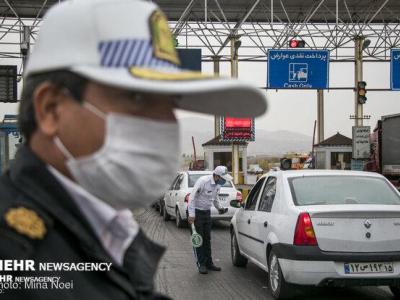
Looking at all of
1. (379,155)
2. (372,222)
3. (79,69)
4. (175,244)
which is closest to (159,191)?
(79,69)

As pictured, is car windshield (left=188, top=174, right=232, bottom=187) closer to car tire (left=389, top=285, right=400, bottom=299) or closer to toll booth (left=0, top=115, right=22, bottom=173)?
toll booth (left=0, top=115, right=22, bottom=173)

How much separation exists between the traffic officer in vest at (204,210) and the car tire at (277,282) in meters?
1.95

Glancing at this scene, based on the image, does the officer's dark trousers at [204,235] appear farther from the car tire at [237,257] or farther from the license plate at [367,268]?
the license plate at [367,268]

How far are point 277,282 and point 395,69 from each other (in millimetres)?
19146

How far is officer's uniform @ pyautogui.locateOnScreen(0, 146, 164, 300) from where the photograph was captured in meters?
1.25

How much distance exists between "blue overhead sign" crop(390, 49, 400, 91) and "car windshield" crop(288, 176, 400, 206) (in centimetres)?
1780

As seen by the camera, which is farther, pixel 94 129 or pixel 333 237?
pixel 333 237

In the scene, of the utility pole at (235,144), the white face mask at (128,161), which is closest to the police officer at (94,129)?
the white face mask at (128,161)

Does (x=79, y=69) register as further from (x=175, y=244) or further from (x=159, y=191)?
(x=175, y=244)

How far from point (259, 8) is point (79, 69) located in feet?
95.4

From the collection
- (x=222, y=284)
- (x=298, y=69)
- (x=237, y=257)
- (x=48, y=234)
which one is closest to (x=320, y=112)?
(x=298, y=69)

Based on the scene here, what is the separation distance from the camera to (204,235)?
9.10 meters
